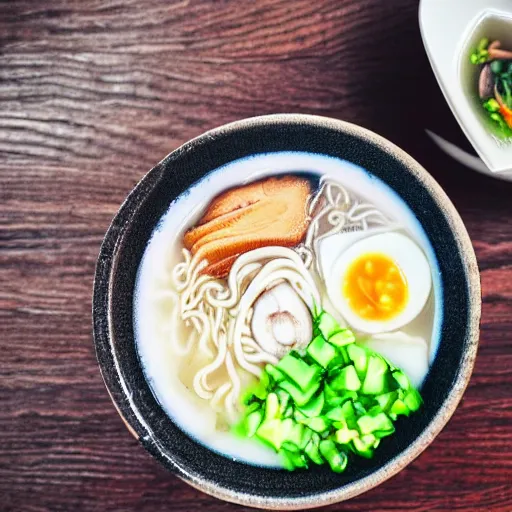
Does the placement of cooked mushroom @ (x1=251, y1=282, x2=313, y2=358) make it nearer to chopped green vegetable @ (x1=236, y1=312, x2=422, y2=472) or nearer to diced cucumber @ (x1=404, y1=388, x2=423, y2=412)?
chopped green vegetable @ (x1=236, y1=312, x2=422, y2=472)

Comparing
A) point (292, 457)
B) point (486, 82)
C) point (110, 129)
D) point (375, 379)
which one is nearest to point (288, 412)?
point (292, 457)

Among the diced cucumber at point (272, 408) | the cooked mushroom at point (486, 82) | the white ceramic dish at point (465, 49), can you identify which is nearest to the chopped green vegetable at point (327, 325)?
the diced cucumber at point (272, 408)

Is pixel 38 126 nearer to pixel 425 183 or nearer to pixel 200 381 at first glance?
pixel 200 381

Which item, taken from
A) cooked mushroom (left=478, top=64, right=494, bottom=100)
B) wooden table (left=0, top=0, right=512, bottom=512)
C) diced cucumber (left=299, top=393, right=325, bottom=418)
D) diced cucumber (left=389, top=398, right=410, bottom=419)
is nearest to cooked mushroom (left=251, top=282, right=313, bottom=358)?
diced cucumber (left=299, top=393, right=325, bottom=418)

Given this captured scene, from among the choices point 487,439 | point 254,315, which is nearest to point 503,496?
point 487,439

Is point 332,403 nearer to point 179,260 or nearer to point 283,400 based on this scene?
point 283,400

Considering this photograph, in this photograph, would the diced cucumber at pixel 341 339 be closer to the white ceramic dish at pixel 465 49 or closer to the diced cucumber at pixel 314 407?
the diced cucumber at pixel 314 407

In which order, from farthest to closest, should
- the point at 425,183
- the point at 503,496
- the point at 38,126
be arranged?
1. the point at 38,126
2. the point at 503,496
3. the point at 425,183
